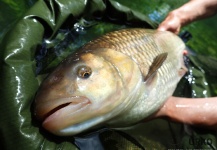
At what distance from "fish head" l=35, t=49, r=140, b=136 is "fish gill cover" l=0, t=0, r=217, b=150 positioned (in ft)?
0.46

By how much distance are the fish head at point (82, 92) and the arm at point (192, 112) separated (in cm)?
58

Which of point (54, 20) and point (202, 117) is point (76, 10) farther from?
point (202, 117)

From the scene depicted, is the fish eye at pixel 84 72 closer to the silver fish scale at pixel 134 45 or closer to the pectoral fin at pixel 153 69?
the silver fish scale at pixel 134 45

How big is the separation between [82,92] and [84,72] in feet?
0.48

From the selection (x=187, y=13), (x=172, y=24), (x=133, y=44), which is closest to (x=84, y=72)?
(x=133, y=44)

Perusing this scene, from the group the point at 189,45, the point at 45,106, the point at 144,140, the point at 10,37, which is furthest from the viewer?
the point at 189,45

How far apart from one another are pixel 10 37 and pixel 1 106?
53 cm

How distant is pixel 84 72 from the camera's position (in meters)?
1.97

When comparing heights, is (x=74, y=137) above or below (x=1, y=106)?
below

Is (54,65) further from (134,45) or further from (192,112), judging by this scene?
(192,112)

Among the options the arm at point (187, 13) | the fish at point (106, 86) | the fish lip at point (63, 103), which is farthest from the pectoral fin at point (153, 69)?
the arm at point (187, 13)

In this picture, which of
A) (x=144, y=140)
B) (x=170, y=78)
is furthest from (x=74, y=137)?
(x=170, y=78)

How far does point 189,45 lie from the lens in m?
4.32

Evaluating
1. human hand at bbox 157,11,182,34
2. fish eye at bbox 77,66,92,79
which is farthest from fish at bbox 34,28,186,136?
human hand at bbox 157,11,182,34
